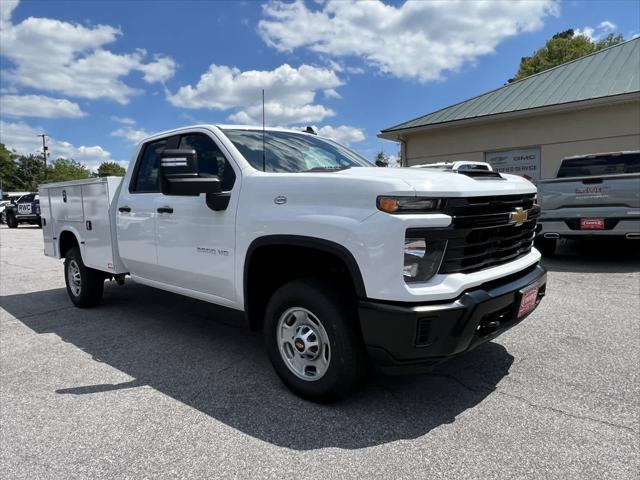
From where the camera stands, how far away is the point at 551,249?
902 cm

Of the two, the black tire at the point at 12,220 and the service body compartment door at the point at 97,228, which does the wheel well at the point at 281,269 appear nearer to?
the service body compartment door at the point at 97,228

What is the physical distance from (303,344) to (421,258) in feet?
3.39

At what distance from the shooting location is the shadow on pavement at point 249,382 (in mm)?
2846

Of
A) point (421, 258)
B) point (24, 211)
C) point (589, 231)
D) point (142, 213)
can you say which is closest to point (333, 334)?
point (421, 258)

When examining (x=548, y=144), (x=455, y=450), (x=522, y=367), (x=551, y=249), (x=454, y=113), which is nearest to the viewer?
(x=455, y=450)

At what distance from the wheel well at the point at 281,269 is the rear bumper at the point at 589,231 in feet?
17.2

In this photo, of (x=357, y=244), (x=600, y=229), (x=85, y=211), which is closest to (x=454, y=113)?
(x=600, y=229)

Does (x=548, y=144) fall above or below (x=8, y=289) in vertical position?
above

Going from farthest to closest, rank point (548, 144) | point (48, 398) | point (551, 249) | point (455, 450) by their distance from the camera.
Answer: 1. point (548, 144)
2. point (551, 249)
3. point (48, 398)
4. point (455, 450)

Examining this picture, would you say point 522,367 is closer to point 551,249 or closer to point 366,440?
Answer: point 366,440

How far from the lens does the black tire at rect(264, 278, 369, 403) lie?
9.38 feet

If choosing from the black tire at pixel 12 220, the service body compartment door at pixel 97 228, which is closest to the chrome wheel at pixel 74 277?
the service body compartment door at pixel 97 228

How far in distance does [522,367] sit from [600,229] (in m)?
5.18

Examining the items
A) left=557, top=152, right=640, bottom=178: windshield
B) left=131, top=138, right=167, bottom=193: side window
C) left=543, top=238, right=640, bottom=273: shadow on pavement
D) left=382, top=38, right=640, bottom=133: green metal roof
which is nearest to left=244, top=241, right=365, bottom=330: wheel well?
left=131, top=138, right=167, bottom=193: side window
